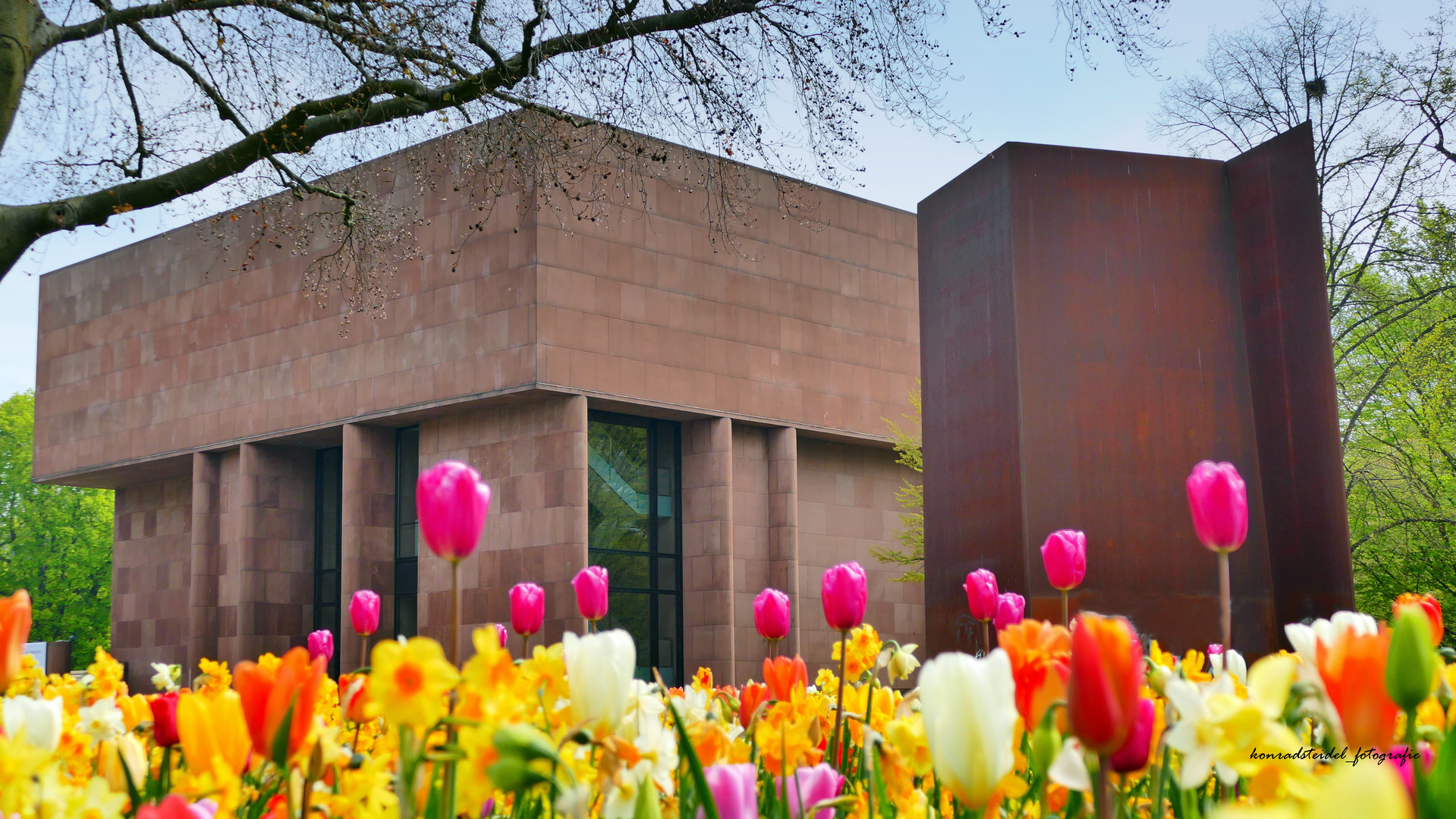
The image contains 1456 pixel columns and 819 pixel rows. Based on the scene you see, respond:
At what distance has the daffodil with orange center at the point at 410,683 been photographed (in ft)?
4.35

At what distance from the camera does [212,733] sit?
150 centimetres

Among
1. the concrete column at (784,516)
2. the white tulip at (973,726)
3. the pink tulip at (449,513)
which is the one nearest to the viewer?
the white tulip at (973,726)

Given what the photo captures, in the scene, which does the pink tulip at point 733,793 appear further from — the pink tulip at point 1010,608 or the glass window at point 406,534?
the glass window at point 406,534

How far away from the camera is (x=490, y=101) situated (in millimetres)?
10852

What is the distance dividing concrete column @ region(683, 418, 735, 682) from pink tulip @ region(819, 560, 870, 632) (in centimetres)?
1970

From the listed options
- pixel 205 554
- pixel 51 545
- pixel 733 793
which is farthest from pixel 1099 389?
pixel 51 545

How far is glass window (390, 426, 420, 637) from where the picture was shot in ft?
78.9

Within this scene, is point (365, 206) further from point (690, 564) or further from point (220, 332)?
point (220, 332)

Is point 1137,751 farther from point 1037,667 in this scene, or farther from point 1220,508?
point 1220,508

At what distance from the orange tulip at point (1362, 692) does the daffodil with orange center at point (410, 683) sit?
99 centimetres

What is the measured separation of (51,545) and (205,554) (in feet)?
62.9

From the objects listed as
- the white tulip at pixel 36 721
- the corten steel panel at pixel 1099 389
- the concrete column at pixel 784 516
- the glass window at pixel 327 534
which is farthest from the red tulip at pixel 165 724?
the glass window at pixel 327 534

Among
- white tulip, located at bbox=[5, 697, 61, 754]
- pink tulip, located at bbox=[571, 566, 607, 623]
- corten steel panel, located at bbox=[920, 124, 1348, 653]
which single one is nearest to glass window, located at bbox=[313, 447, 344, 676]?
corten steel panel, located at bbox=[920, 124, 1348, 653]

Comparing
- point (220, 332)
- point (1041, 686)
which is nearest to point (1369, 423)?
point (220, 332)
